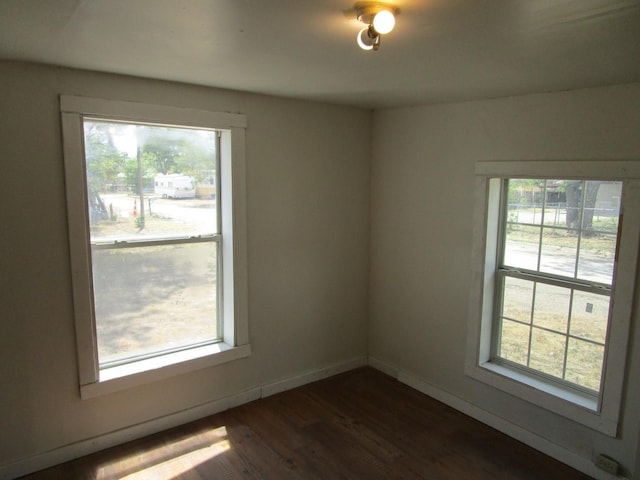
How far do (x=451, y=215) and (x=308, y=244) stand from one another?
1.17 metres

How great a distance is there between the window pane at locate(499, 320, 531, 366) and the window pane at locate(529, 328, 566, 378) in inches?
2.2

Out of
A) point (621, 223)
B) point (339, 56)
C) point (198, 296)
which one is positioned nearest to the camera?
point (339, 56)

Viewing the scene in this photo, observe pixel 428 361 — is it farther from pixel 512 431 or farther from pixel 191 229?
pixel 191 229

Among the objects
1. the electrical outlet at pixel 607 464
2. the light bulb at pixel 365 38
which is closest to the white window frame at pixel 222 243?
the light bulb at pixel 365 38

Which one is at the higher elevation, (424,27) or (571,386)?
(424,27)

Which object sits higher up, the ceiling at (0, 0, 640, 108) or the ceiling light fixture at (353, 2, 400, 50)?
the ceiling at (0, 0, 640, 108)

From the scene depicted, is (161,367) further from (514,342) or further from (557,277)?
(557,277)

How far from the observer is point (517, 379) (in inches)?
121

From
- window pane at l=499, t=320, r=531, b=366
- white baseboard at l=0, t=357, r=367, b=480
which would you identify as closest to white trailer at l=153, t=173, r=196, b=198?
white baseboard at l=0, t=357, r=367, b=480

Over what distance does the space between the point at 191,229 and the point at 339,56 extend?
1736 millimetres

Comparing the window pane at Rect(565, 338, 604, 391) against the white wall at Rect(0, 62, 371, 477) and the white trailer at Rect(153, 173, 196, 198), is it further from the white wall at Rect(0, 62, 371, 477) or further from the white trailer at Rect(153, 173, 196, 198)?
the white trailer at Rect(153, 173, 196, 198)

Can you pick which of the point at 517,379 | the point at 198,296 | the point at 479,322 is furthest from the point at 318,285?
the point at 517,379

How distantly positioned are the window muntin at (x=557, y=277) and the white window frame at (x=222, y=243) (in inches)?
76.1

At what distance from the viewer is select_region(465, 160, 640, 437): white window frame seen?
2496 millimetres
